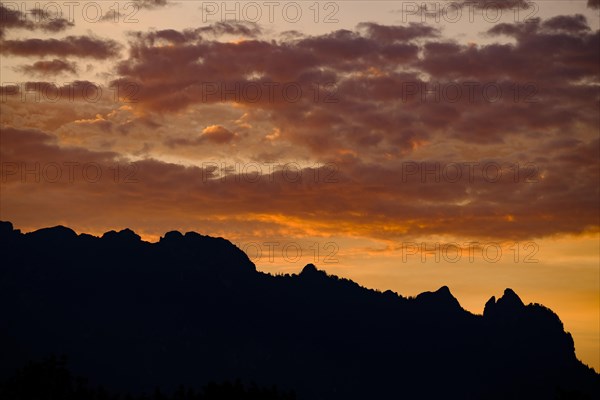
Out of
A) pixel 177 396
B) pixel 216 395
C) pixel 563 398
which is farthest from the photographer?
pixel 177 396

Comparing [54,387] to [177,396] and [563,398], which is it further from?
[563,398]

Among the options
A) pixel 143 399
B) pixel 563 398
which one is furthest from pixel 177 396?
pixel 563 398

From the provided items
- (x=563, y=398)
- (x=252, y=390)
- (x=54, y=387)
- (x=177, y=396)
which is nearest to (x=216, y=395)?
(x=252, y=390)

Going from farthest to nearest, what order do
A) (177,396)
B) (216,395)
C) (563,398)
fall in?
(177,396), (216,395), (563,398)

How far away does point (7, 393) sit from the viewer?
11225cm

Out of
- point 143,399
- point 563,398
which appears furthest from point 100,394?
point 563,398

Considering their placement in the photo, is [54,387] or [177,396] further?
[177,396]

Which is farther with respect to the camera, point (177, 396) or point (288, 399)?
point (177, 396)

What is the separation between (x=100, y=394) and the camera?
118 m

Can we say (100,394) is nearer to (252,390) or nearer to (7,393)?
(7,393)

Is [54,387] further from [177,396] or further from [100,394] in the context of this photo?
[177,396]

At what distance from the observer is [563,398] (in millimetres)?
107312

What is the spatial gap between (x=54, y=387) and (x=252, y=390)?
28828 millimetres

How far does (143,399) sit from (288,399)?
21.8m
